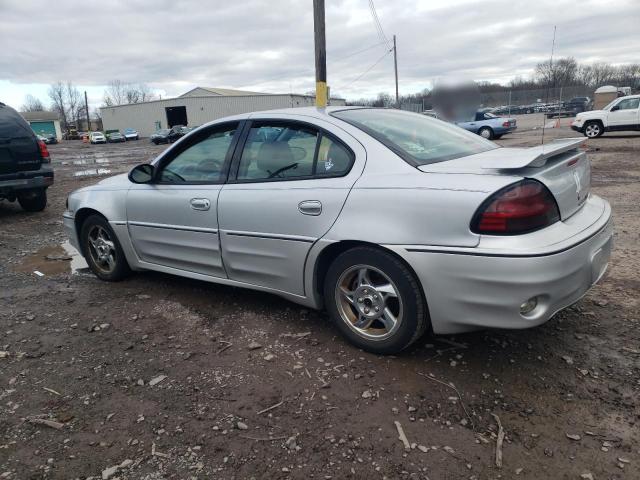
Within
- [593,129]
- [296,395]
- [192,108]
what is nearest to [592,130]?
[593,129]

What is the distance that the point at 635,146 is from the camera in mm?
15812

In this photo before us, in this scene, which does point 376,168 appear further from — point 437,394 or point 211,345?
point 211,345

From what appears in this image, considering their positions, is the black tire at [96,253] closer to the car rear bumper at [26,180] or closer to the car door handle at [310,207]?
the car door handle at [310,207]

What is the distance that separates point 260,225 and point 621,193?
7.17m

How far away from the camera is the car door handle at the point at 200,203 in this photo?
364 centimetres

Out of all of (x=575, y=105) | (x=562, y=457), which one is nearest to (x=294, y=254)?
(x=562, y=457)

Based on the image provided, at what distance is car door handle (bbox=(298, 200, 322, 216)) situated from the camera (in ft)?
9.96

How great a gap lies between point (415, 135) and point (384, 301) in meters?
1.20

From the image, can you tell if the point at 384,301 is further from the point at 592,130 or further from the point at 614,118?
the point at 592,130

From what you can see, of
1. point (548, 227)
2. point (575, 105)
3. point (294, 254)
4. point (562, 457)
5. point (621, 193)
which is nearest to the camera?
point (562, 457)

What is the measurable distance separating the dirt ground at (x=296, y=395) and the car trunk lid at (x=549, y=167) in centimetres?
97

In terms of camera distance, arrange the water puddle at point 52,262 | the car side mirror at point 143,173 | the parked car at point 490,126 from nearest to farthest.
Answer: the car side mirror at point 143,173 < the water puddle at point 52,262 < the parked car at point 490,126

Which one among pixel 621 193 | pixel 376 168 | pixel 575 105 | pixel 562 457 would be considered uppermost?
pixel 575 105

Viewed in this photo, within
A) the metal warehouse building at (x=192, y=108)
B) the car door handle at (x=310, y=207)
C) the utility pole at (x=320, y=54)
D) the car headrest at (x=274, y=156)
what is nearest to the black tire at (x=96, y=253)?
the car headrest at (x=274, y=156)
